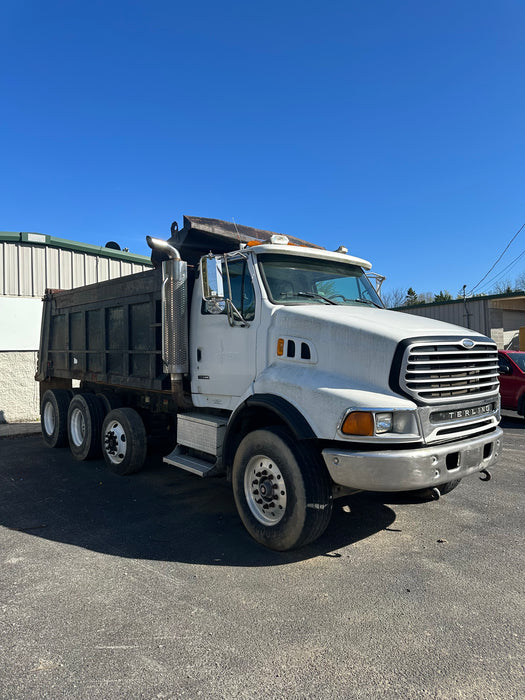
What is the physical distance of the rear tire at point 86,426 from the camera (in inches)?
291

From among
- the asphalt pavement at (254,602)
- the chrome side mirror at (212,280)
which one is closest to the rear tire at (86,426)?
the asphalt pavement at (254,602)

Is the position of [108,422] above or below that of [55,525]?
above

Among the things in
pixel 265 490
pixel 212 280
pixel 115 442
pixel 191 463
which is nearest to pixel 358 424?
pixel 265 490

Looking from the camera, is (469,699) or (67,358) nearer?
Result: (469,699)

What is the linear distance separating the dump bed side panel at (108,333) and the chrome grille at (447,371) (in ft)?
10.4

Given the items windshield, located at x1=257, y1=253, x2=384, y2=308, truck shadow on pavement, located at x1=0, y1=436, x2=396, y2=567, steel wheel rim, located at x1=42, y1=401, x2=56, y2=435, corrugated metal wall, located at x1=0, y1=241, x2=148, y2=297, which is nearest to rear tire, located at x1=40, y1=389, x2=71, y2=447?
steel wheel rim, located at x1=42, y1=401, x2=56, y2=435

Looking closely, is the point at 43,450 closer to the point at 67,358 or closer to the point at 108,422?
the point at 67,358

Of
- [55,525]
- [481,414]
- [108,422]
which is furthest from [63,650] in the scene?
[108,422]

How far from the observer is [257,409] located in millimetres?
4504

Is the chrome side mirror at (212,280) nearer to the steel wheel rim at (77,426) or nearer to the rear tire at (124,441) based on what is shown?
the rear tire at (124,441)

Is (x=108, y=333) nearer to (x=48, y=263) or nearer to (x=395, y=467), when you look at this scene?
(x=395, y=467)

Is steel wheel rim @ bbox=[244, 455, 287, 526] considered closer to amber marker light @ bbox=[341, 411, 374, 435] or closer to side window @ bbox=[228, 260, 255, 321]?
amber marker light @ bbox=[341, 411, 374, 435]

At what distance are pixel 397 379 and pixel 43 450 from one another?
24.0 feet

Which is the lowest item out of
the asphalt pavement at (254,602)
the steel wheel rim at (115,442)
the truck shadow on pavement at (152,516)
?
the asphalt pavement at (254,602)
